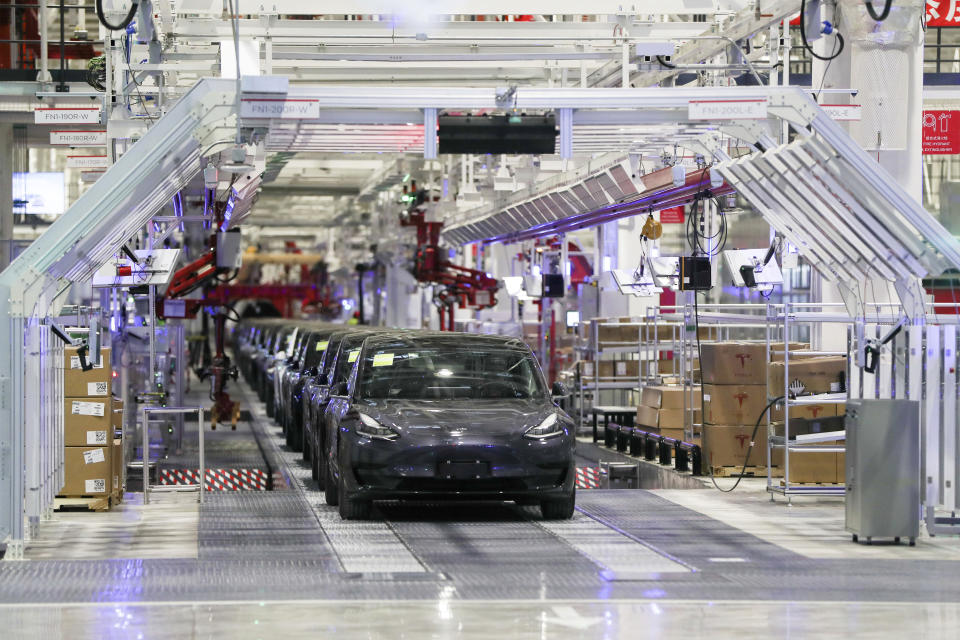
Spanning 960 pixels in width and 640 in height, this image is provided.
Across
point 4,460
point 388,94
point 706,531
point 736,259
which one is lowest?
point 706,531

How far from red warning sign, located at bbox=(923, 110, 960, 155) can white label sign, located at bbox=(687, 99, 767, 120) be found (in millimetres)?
9723

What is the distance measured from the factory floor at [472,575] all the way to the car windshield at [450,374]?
0.98m

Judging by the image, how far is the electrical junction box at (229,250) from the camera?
754 inches

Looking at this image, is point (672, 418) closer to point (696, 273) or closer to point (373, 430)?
point (696, 273)

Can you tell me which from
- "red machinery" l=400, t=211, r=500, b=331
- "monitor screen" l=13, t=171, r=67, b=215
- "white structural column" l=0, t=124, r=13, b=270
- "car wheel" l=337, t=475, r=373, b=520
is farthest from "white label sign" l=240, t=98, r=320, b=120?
"monitor screen" l=13, t=171, r=67, b=215

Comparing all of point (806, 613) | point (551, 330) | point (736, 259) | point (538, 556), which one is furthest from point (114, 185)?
point (551, 330)

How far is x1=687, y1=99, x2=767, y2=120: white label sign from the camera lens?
391 inches

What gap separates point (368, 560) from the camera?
9.15 meters

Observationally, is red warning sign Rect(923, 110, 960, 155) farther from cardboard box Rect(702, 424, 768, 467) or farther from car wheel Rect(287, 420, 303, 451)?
car wheel Rect(287, 420, 303, 451)

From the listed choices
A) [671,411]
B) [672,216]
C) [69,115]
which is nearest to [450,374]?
[69,115]

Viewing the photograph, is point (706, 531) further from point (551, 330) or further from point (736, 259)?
point (551, 330)

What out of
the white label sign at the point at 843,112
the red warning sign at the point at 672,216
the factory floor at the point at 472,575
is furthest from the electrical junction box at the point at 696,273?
the red warning sign at the point at 672,216

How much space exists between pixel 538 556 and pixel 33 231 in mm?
26794

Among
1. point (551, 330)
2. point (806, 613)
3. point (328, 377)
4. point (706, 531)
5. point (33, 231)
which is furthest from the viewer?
point (33, 231)
